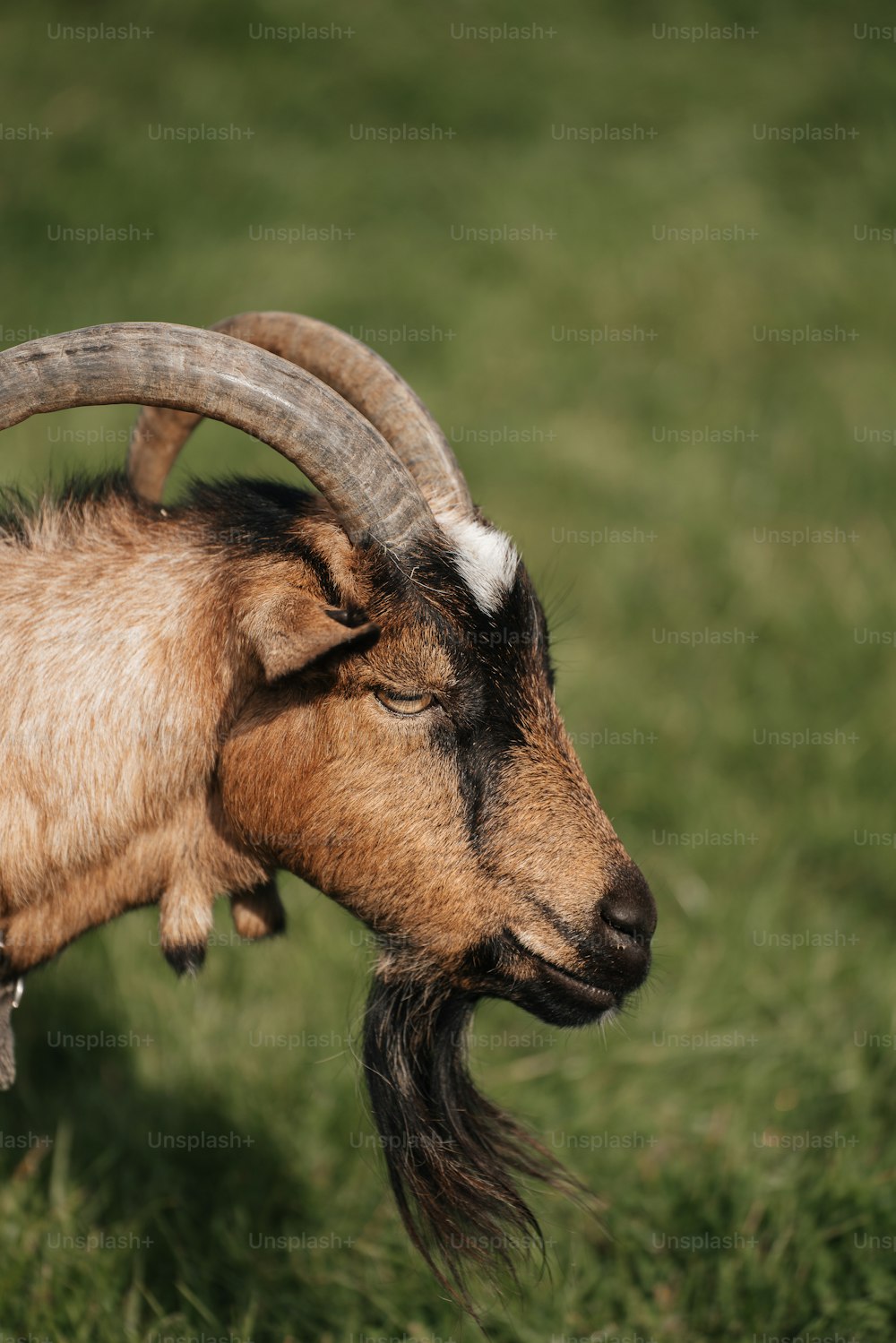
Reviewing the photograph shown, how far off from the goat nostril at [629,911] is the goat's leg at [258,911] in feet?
2.58

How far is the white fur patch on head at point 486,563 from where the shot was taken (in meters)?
2.45

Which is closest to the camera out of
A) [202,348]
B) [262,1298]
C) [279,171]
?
[202,348]

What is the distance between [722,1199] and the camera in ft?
11.5

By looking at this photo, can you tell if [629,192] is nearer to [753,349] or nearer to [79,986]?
[753,349]

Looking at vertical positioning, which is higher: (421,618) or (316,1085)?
(421,618)

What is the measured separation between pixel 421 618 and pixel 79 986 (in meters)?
2.61

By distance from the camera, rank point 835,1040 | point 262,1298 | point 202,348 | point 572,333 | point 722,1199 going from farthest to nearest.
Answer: point 572,333 → point 835,1040 → point 722,1199 → point 262,1298 → point 202,348

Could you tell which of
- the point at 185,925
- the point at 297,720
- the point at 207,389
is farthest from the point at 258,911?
the point at 207,389

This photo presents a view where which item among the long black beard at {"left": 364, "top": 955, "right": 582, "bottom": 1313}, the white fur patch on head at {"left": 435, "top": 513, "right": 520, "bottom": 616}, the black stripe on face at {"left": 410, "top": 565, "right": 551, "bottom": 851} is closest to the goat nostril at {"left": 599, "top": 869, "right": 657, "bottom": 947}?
the black stripe on face at {"left": 410, "top": 565, "right": 551, "bottom": 851}

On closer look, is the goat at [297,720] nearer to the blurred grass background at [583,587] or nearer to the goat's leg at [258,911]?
the goat's leg at [258,911]

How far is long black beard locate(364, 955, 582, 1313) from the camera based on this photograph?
2779 mm

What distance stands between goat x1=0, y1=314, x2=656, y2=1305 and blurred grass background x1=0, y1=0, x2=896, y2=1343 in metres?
0.68

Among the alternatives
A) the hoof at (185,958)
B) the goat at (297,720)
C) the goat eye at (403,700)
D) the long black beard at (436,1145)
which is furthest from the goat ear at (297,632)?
the long black beard at (436,1145)

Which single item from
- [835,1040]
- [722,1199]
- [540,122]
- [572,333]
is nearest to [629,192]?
[540,122]
